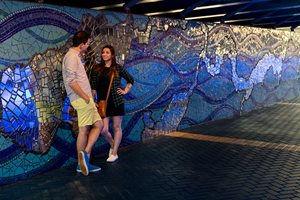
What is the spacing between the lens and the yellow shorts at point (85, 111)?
4895mm

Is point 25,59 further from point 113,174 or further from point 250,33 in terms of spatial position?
point 250,33

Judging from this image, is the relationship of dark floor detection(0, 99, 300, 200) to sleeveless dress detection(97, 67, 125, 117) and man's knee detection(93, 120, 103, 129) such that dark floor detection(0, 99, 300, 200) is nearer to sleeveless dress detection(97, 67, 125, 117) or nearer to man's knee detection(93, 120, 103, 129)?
man's knee detection(93, 120, 103, 129)

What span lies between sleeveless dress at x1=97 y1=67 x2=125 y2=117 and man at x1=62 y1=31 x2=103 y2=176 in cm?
48

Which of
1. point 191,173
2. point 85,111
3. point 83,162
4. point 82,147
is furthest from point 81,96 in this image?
point 191,173

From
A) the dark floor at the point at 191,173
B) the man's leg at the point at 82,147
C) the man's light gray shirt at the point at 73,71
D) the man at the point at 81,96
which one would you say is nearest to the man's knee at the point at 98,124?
the man at the point at 81,96

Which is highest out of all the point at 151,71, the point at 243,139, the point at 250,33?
the point at 250,33

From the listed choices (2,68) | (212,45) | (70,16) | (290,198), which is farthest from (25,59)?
(212,45)

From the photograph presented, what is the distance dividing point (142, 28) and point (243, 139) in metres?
2.93

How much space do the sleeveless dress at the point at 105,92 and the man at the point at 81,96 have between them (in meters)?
0.48

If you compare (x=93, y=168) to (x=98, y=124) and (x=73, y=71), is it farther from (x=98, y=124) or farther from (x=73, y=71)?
(x=73, y=71)

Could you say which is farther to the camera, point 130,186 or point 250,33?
point 250,33

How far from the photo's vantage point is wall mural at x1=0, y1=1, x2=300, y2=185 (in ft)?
15.6

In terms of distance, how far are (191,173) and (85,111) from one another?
5.56 ft

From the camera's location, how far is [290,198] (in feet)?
13.2
